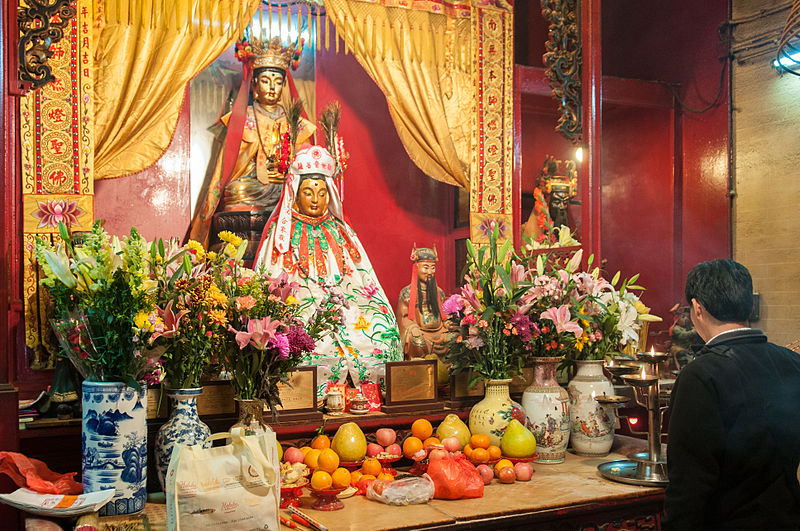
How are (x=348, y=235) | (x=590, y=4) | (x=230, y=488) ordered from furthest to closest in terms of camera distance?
(x=348, y=235)
(x=590, y=4)
(x=230, y=488)

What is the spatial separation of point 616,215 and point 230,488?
5540 mm

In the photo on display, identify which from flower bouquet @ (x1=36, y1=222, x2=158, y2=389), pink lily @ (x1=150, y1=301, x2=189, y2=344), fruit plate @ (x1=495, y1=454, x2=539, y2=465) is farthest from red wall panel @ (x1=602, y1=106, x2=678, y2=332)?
flower bouquet @ (x1=36, y1=222, x2=158, y2=389)

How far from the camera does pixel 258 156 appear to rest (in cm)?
465

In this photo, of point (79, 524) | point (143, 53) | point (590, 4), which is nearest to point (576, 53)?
point (590, 4)

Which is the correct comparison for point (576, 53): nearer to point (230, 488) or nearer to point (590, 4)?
point (590, 4)

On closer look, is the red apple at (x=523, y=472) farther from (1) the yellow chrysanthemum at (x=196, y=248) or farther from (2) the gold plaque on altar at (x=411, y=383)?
(1) the yellow chrysanthemum at (x=196, y=248)

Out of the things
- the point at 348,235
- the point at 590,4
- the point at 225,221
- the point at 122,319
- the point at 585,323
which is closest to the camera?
the point at 122,319

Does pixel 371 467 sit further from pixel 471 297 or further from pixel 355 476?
pixel 471 297

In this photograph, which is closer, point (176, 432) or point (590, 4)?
point (176, 432)

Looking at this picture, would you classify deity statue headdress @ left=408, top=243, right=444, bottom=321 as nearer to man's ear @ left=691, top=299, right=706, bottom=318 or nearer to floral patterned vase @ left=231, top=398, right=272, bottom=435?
floral patterned vase @ left=231, top=398, right=272, bottom=435

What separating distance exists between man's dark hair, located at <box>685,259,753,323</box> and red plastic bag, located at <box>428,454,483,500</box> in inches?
34.5

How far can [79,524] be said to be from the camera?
73.8 inches

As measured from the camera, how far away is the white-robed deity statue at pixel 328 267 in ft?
10.9

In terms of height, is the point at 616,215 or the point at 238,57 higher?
the point at 238,57
